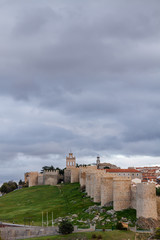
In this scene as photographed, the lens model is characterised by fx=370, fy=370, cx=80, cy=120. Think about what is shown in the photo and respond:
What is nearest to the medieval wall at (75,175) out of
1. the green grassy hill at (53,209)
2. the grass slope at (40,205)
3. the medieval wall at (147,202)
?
the grass slope at (40,205)

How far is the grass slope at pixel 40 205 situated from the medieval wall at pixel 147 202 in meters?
16.3

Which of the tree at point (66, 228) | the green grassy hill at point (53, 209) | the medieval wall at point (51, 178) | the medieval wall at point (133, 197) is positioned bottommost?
the tree at point (66, 228)

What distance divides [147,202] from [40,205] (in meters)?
43.0

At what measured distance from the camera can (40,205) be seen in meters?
93.9

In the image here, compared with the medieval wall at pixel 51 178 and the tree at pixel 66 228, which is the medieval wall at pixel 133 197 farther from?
the medieval wall at pixel 51 178

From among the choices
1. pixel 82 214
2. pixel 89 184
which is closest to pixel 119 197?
pixel 82 214

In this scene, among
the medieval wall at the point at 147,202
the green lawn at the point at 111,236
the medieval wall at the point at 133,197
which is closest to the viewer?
the green lawn at the point at 111,236

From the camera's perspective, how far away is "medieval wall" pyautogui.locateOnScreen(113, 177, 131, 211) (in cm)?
6419

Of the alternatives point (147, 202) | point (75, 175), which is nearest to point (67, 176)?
point (75, 175)

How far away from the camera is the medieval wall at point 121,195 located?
64.2 meters

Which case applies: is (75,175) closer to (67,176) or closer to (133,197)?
(67,176)

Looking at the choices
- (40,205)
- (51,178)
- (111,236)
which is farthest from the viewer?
(51,178)

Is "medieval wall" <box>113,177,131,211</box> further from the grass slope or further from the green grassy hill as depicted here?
the grass slope

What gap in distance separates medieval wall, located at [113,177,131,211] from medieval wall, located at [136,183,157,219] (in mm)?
6290
